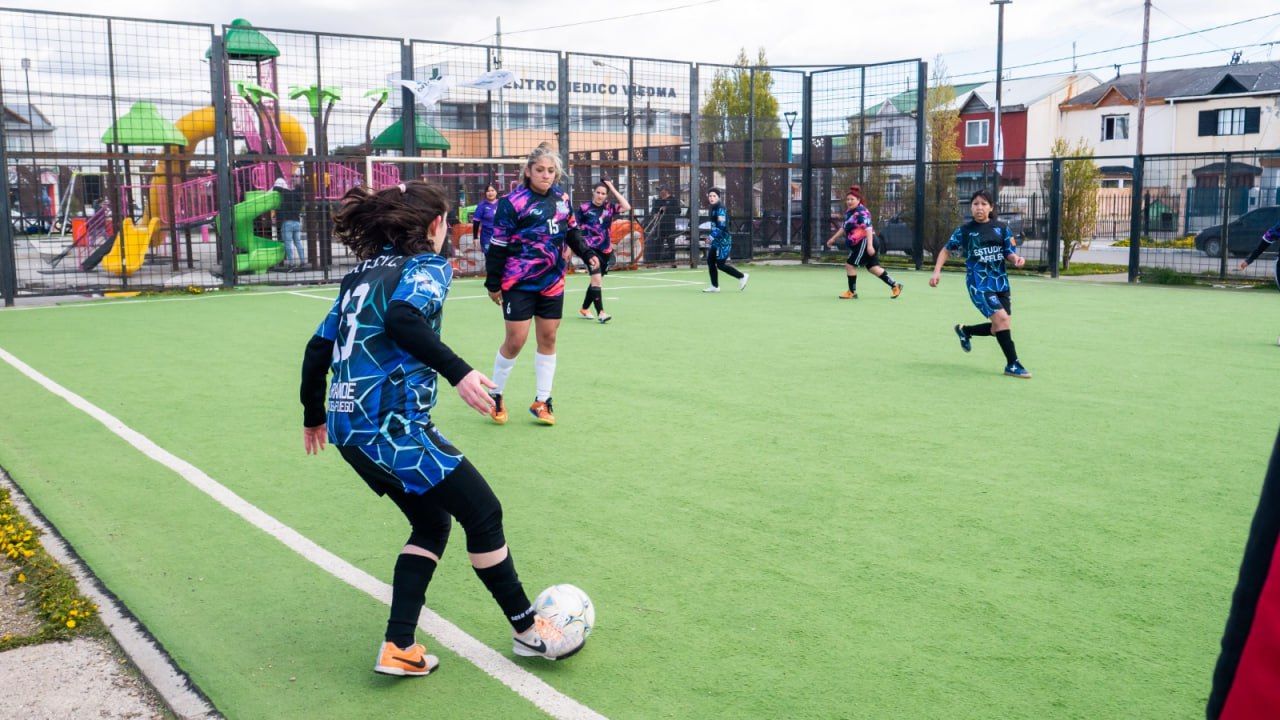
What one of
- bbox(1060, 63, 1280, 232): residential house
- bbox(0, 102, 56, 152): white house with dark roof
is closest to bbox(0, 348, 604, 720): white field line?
bbox(0, 102, 56, 152): white house with dark roof

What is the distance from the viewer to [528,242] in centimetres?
743

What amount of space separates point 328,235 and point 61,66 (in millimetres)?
5428

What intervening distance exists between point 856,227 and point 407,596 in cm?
1461

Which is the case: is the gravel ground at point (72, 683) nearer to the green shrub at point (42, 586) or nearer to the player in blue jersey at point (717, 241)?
the green shrub at point (42, 586)

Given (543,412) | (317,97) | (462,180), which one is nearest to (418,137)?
(462,180)

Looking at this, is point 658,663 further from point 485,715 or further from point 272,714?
point 272,714

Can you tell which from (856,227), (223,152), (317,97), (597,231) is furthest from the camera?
(317,97)

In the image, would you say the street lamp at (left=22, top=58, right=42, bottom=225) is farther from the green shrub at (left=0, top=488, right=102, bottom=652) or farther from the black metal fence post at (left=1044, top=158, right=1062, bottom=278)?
the black metal fence post at (left=1044, top=158, right=1062, bottom=278)

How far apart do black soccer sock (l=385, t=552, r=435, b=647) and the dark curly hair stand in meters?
1.07

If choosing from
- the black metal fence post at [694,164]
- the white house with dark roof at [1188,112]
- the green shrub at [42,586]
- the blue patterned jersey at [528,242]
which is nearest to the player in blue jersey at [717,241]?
the black metal fence post at [694,164]

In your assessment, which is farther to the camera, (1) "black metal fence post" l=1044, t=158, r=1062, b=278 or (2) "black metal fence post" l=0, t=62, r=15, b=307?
(1) "black metal fence post" l=1044, t=158, r=1062, b=278

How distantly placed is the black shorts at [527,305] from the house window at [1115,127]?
183 ft

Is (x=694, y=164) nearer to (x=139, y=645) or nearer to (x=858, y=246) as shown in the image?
(x=858, y=246)

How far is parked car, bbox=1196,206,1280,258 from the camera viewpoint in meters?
19.7
